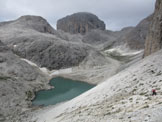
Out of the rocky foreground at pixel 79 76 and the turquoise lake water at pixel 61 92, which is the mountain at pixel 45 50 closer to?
the rocky foreground at pixel 79 76

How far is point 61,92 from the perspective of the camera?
49.6m

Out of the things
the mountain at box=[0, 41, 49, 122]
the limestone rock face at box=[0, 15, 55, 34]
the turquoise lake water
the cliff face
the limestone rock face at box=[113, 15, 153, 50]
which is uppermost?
the limestone rock face at box=[0, 15, 55, 34]

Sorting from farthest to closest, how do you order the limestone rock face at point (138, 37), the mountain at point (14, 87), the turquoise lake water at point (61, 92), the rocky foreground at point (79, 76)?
the limestone rock face at point (138, 37) < the turquoise lake water at point (61, 92) < the mountain at point (14, 87) < the rocky foreground at point (79, 76)

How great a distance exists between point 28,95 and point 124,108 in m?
33.0

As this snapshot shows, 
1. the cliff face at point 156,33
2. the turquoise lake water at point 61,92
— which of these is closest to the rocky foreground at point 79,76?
the cliff face at point 156,33

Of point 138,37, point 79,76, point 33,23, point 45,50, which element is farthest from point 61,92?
point 138,37

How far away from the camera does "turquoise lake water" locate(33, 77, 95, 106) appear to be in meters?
40.5

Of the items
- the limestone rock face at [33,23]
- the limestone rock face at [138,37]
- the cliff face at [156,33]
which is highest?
the limestone rock face at [33,23]

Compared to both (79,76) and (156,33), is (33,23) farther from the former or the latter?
(156,33)

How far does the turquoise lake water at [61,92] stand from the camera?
133ft

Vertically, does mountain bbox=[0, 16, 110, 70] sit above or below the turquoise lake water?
above

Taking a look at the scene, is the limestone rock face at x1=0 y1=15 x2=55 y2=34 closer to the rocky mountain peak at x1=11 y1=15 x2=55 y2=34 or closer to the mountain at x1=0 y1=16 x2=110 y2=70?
the rocky mountain peak at x1=11 y1=15 x2=55 y2=34

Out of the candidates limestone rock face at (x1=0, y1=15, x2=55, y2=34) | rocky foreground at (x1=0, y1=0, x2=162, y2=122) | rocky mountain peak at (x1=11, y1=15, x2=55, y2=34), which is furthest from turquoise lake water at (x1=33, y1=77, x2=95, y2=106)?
rocky mountain peak at (x1=11, y1=15, x2=55, y2=34)

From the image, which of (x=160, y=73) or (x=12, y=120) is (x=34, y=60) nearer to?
(x=12, y=120)
